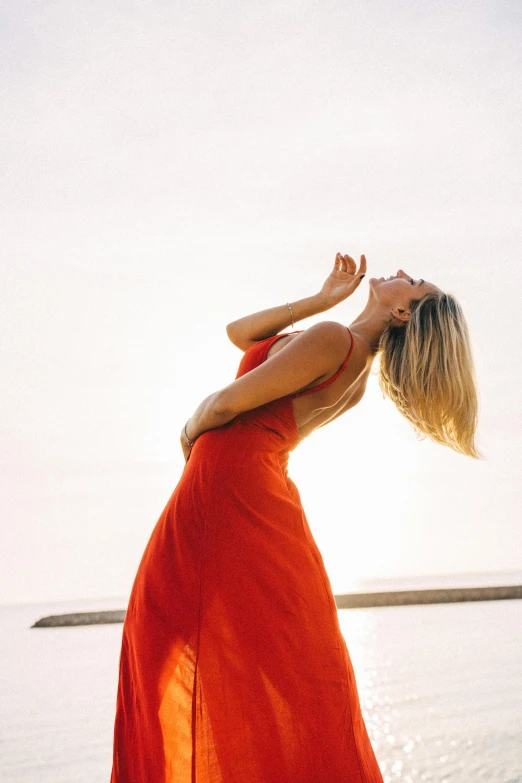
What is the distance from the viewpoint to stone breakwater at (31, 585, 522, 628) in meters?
34.9

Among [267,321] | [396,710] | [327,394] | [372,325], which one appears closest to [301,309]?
[267,321]

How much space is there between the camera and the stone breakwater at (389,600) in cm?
3491

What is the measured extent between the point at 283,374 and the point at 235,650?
705 mm

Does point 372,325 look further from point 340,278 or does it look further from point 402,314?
point 340,278

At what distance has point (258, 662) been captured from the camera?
187 centimetres

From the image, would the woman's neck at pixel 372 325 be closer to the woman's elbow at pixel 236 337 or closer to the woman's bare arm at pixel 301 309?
the woman's bare arm at pixel 301 309

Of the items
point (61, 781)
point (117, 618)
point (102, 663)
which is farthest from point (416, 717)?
point (117, 618)

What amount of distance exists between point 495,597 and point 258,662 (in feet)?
120

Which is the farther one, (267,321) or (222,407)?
(267,321)

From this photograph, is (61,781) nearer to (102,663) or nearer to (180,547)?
(180,547)

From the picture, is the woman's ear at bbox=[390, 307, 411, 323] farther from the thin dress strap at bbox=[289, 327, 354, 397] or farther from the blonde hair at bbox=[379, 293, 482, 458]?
the thin dress strap at bbox=[289, 327, 354, 397]

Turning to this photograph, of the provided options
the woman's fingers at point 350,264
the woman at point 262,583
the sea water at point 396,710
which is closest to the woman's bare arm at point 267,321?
the woman's fingers at point 350,264

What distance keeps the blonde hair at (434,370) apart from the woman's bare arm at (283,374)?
0.72 feet

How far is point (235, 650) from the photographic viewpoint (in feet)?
6.21
